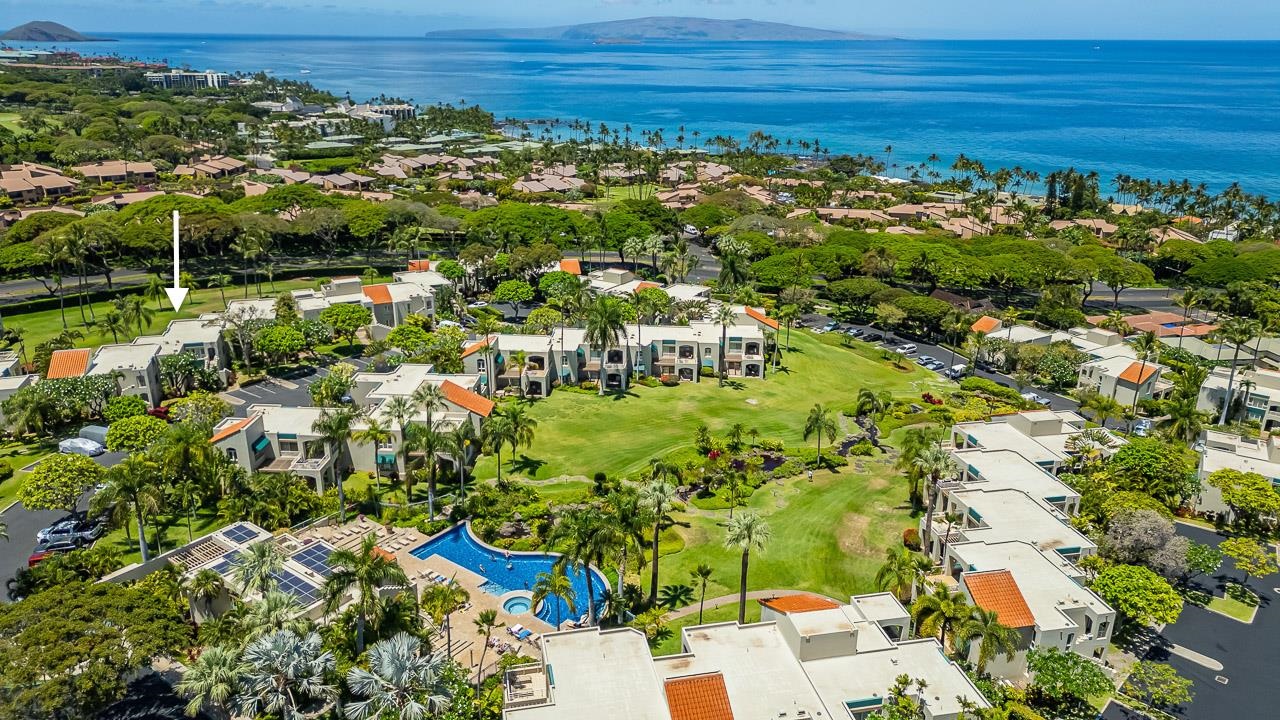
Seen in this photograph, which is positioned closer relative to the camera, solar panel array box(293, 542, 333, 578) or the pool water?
solar panel array box(293, 542, 333, 578)

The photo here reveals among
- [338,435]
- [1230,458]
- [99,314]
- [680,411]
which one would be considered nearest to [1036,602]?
[1230,458]

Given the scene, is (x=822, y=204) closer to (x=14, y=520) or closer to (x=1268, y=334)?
(x=1268, y=334)

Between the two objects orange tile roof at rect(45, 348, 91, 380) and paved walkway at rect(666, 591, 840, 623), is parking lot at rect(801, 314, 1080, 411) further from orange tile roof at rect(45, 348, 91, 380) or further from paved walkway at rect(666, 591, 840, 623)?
orange tile roof at rect(45, 348, 91, 380)

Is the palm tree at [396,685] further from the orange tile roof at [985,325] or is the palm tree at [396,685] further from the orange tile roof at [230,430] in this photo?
the orange tile roof at [985,325]

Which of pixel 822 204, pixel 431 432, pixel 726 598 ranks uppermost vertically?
pixel 822 204

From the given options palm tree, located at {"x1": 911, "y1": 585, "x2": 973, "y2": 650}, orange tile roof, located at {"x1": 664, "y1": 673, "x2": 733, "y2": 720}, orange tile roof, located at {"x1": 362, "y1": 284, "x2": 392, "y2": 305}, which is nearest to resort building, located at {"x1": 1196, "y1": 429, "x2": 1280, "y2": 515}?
palm tree, located at {"x1": 911, "y1": 585, "x2": 973, "y2": 650}

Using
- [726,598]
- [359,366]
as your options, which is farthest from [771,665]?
[359,366]

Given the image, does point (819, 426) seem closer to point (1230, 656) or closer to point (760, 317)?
point (760, 317)
